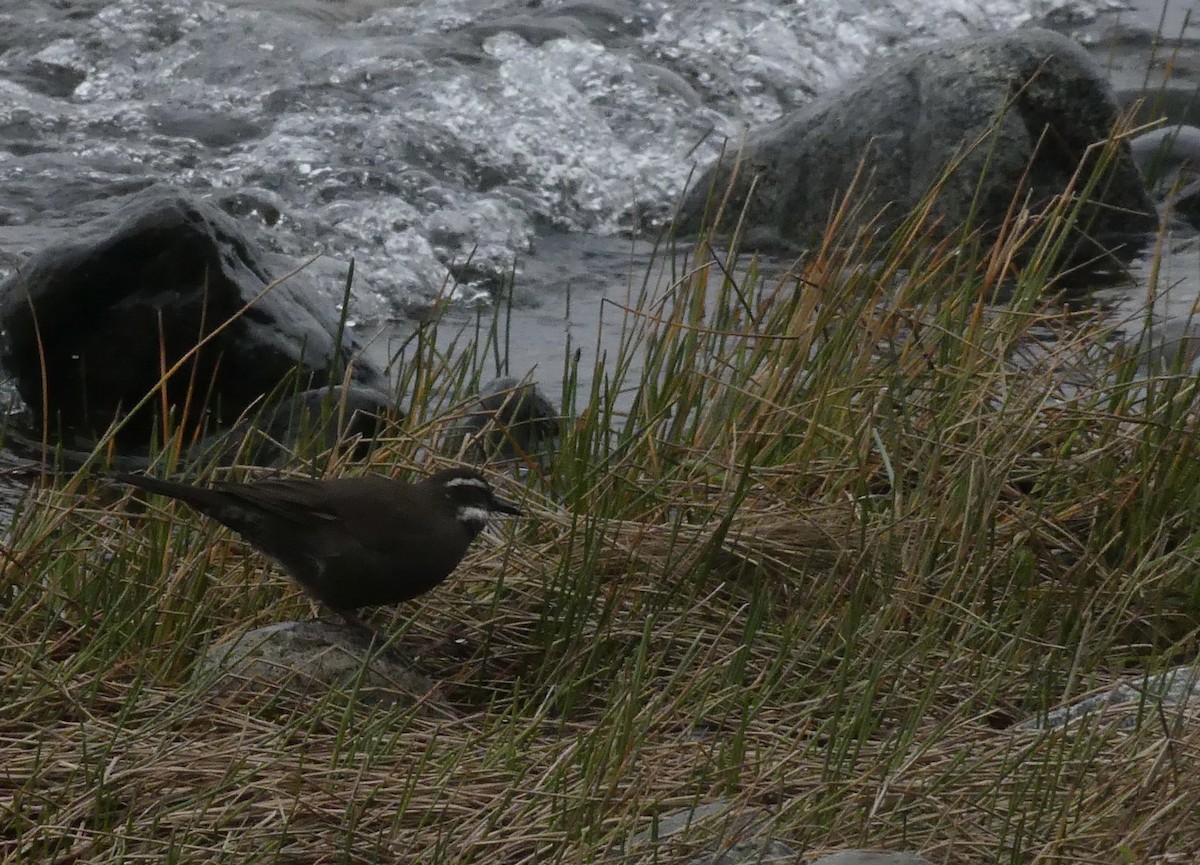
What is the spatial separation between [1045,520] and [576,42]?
9365 millimetres

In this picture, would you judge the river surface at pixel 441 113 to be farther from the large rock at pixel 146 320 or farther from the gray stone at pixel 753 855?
the gray stone at pixel 753 855

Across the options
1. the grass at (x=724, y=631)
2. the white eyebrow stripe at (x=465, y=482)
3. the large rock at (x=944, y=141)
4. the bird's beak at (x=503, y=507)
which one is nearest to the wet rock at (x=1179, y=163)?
the large rock at (x=944, y=141)

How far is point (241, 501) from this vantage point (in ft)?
14.0

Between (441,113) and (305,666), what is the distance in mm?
8553

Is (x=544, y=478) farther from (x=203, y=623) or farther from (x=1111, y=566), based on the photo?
(x=1111, y=566)

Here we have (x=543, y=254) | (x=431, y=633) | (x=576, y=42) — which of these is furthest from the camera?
(x=576, y=42)

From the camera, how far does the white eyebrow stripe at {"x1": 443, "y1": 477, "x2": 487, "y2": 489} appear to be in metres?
4.57

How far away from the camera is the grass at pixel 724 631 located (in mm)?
3156

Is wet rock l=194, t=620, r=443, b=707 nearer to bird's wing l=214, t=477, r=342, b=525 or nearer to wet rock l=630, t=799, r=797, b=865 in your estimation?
bird's wing l=214, t=477, r=342, b=525

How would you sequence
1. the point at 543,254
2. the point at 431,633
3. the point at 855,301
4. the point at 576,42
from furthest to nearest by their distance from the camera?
the point at 576,42 < the point at 543,254 < the point at 855,301 < the point at 431,633

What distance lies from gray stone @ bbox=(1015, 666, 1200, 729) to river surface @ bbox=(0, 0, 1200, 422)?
173 inches

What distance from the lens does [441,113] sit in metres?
12.0

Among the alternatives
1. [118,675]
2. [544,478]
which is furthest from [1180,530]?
[118,675]

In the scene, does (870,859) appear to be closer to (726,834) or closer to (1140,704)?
(726,834)
